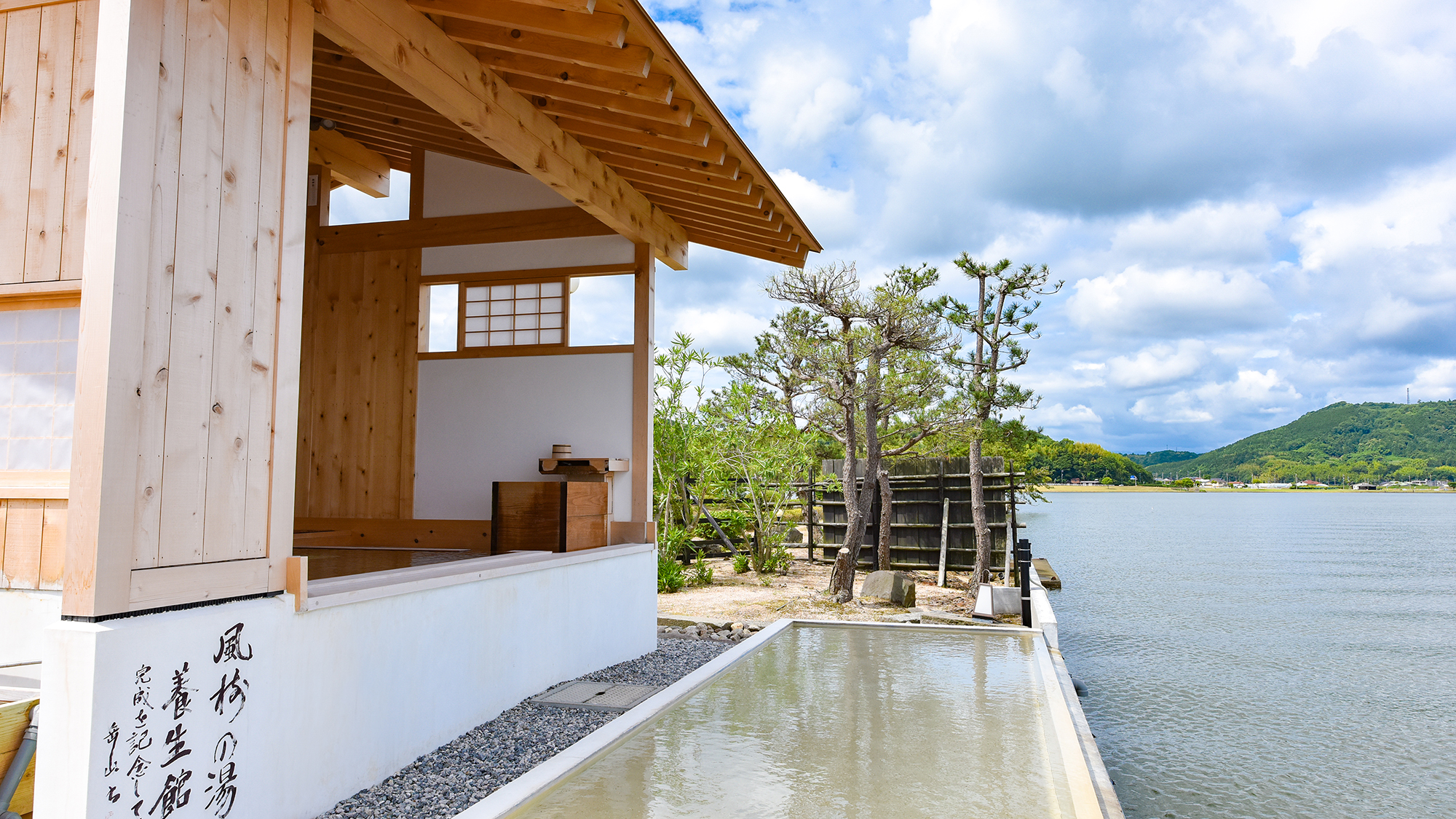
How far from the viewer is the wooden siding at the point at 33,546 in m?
2.79

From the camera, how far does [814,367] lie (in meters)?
9.39

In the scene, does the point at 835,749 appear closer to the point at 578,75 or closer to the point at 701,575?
the point at 578,75

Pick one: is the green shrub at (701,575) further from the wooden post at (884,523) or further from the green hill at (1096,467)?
the green hill at (1096,467)

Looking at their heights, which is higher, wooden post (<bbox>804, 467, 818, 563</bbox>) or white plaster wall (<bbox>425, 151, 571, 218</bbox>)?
white plaster wall (<bbox>425, 151, 571, 218</bbox>)

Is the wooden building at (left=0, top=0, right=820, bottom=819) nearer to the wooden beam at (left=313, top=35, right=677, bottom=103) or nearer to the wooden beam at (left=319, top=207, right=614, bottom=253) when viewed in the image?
the wooden beam at (left=313, top=35, right=677, bottom=103)

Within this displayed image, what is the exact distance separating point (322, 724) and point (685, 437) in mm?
7803

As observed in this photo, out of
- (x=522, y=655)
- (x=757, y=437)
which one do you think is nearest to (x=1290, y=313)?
(x=757, y=437)

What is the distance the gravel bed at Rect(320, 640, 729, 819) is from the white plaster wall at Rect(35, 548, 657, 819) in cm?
6

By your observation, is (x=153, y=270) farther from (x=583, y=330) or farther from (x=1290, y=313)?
(x=1290, y=313)

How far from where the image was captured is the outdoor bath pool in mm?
2492

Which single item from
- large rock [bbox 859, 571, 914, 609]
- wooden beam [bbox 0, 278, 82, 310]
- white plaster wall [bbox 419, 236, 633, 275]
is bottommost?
large rock [bbox 859, 571, 914, 609]

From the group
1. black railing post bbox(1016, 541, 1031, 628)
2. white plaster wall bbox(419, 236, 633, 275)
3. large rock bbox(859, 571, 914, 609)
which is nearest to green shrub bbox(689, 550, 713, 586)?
large rock bbox(859, 571, 914, 609)

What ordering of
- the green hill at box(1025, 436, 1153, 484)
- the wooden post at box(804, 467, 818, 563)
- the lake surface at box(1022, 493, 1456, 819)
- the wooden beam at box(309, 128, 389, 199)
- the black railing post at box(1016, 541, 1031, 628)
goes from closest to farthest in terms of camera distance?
the lake surface at box(1022, 493, 1456, 819) → the wooden beam at box(309, 128, 389, 199) → the black railing post at box(1016, 541, 1031, 628) → the wooden post at box(804, 467, 818, 563) → the green hill at box(1025, 436, 1153, 484)

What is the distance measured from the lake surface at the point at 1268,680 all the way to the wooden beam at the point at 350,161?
7086 mm
